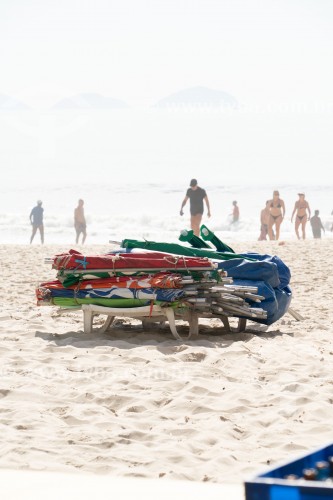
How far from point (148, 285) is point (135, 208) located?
56375 millimetres

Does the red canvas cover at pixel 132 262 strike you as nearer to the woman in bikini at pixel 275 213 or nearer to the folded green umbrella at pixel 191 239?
the folded green umbrella at pixel 191 239

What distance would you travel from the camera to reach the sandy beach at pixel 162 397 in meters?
4.09

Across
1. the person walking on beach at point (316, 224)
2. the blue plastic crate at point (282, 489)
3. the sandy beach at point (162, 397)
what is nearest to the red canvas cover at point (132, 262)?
the sandy beach at point (162, 397)

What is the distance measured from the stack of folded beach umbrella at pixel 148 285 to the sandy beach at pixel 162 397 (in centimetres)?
30

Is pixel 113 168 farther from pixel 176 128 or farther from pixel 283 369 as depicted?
pixel 283 369

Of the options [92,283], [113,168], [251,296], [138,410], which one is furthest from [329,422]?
[113,168]

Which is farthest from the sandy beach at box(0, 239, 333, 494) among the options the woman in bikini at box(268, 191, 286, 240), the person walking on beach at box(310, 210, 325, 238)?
the person walking on beach at box(310, 210, 325, 238)

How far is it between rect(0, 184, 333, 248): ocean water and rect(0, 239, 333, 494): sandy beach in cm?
3239

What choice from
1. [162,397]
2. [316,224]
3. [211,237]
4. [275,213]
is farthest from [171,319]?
[316,224]

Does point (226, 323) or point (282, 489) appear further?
point (226, 323)

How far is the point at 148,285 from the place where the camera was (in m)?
6.82

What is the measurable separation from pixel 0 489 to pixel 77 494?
299mm

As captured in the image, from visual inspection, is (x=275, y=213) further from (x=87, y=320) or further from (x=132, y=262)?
(x=132, y=262)

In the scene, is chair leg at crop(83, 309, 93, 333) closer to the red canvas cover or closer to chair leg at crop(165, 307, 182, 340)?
the red canvas cover
